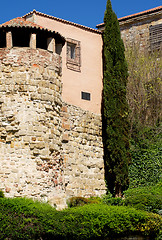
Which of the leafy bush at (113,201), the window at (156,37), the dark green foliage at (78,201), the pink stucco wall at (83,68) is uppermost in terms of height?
the window at (156,37)

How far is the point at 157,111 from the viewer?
21.2 meters

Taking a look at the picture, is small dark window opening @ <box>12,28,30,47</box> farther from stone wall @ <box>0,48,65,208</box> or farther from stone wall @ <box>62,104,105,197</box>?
stone wall @ <box>62,104,105,197</box>

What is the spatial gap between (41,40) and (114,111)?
4390mm

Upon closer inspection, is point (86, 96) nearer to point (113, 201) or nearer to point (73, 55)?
point (73, 55)

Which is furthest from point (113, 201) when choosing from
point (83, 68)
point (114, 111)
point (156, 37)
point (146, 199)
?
point (156, 37)

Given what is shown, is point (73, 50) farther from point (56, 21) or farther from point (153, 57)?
point (153, 57)

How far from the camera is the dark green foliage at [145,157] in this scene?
18.9m

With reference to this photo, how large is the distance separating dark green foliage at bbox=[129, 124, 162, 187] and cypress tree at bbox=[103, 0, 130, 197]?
1.79 ft

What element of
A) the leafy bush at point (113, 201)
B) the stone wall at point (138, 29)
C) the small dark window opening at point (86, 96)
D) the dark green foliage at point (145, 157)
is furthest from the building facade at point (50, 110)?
the stone wall at point (138, 29)

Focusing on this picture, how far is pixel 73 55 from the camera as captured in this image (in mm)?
19469

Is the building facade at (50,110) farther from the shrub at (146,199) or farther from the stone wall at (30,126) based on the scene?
the shrub at (146,199)

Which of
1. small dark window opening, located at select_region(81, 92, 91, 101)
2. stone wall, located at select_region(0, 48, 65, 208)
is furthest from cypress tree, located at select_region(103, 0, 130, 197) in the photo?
stone wall, located at select_region(0, 48, 65, 208)

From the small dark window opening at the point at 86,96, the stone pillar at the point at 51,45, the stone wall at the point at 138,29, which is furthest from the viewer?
the stone wall at the point at 138,29

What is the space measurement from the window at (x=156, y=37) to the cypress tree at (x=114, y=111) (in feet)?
13.7
